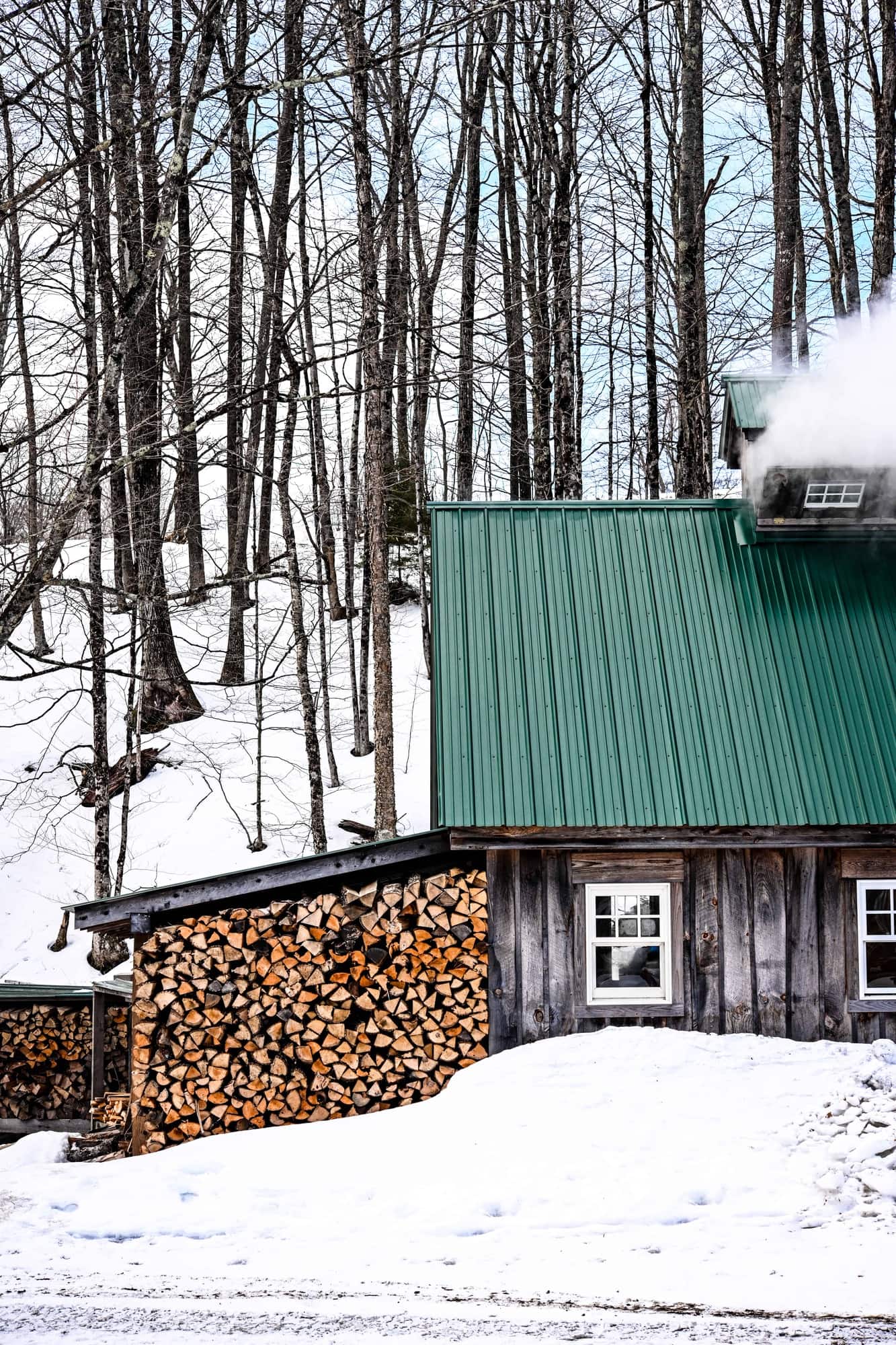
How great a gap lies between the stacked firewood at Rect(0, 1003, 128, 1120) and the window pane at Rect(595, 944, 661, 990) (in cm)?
514

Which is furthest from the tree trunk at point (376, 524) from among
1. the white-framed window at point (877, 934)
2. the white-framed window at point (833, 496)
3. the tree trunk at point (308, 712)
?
the white-framed window at point (877, 934)

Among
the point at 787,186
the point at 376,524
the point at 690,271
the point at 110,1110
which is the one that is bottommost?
the point at 110,1110

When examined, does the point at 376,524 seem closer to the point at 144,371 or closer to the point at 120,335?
the point at 144,371

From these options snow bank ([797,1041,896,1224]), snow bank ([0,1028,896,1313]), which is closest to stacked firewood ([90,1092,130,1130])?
snow bank ([0,1028,896,1313])

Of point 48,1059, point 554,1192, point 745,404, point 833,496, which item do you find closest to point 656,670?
point 833,496

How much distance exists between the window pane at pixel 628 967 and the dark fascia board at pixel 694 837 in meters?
1.21

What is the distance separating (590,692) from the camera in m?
9.48

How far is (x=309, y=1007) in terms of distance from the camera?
8.70 m

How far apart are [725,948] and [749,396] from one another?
541 cm

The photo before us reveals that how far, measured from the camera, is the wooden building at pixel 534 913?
8.63m

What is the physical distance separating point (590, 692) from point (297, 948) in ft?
10.7

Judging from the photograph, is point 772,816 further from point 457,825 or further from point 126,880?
point 126,880

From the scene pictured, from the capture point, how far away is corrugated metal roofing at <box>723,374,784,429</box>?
10.6 metres

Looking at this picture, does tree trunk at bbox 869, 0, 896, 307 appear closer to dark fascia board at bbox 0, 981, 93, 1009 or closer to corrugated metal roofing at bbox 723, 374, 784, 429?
corrugated metal roofing at bbox 723, 374, 784, 429
